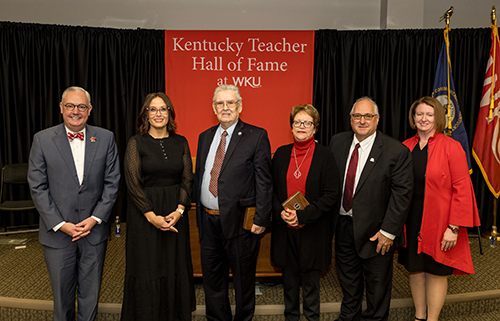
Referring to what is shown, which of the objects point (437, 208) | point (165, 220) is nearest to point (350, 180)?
point (437, 208)

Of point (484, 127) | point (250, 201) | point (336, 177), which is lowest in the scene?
point (250, 201)

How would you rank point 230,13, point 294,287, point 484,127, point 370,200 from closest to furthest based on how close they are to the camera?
1. point 370,200
2. point 294,287
3. point 484,127
4. point 230,13

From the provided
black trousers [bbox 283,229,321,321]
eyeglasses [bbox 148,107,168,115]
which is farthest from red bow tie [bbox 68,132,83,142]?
black trousers [bbox 283,229,321,321]

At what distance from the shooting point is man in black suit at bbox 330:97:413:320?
2.06 meters

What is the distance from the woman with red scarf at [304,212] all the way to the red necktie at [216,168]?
396 mm

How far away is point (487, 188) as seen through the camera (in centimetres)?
456

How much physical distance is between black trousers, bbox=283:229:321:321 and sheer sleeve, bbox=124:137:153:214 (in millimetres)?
1022

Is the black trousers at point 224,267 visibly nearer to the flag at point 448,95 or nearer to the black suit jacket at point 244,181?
the black suit jacket at point 244,181

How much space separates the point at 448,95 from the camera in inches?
157

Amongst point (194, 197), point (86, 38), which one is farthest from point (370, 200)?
point (86, 38)

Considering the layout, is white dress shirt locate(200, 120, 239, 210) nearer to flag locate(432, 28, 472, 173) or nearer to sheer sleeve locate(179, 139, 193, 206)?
sheer sleeve locate(179, 139, 193, 206)

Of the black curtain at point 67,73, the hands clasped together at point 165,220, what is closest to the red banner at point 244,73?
the black curtain at point 67,73

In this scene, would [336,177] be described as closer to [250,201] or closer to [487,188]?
[250,201]

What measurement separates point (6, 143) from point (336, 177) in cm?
473
